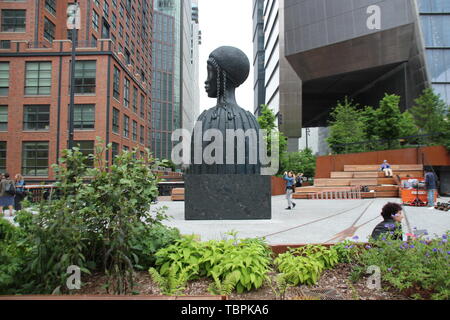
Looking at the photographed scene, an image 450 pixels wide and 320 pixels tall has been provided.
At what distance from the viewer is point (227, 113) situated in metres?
8.68

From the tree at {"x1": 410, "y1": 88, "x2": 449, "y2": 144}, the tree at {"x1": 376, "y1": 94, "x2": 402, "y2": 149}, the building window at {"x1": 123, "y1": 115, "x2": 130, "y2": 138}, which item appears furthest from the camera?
the building window at {"x1": 123, "y1": 115, "x2": 130, "y2": 138}

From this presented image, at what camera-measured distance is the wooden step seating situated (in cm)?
1812

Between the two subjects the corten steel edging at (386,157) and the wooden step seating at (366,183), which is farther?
the corten steel edging at (386,157)

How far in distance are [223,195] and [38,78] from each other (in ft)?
99.0

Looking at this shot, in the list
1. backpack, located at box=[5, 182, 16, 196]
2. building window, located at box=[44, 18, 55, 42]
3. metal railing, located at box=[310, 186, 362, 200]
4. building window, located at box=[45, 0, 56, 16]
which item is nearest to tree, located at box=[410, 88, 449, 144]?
metal railing, located at box=[310, 186, 362, 200]

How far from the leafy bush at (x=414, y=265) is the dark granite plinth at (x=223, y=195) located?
4.21m

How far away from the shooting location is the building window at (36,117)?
29969 mm

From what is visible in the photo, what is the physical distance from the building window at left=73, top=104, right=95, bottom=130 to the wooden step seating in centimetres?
2131

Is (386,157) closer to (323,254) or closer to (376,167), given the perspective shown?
(376,167)

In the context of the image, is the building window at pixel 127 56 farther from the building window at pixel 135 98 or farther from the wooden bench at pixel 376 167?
the wooden bench at pixel 376 167

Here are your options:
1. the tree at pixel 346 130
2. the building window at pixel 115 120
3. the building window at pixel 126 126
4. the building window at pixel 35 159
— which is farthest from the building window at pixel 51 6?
the tree at pixel 346 130

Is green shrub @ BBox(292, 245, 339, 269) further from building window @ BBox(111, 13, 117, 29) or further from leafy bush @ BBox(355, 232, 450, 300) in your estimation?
building window @ BBox(111, 13, 117, 29)
